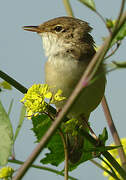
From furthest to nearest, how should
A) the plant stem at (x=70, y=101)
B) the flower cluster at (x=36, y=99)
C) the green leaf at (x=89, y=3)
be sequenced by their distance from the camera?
the flower cluster at (x=36, y=99) → the green leaf at (x=89, y=3) → the plant stem at (x=70, y=101)

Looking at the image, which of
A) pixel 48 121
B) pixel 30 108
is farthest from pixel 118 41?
pixel 48 121

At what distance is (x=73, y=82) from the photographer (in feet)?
7.95

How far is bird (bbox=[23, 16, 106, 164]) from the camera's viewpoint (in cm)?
247

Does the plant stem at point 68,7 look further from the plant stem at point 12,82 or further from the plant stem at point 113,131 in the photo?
the plant stem at point 12,82

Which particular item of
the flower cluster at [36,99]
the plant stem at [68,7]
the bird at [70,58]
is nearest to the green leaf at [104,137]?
the flower cluster at [36,99]

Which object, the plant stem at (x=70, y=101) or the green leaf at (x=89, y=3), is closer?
the plant stem at (x=70, y=101)

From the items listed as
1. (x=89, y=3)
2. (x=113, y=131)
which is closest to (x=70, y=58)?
(x=113, y=131)

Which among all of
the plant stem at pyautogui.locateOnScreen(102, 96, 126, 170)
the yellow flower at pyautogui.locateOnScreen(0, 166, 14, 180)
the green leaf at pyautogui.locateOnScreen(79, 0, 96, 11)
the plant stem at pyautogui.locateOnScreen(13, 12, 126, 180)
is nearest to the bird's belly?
the plant stem at pyautogui.locateOnScreen(102, 96, 126, 170)

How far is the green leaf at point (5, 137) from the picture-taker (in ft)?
3.76

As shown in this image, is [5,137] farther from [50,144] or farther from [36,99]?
[50,144]

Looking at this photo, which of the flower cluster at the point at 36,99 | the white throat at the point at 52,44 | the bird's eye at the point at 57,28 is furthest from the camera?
the bird's eye at the point at 57,28

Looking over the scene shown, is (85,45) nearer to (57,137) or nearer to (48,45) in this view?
(48,45)

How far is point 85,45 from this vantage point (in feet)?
9.18

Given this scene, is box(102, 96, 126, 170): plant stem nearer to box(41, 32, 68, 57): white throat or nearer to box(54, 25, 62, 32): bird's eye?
box(41, 32, 68, 57): white throat
